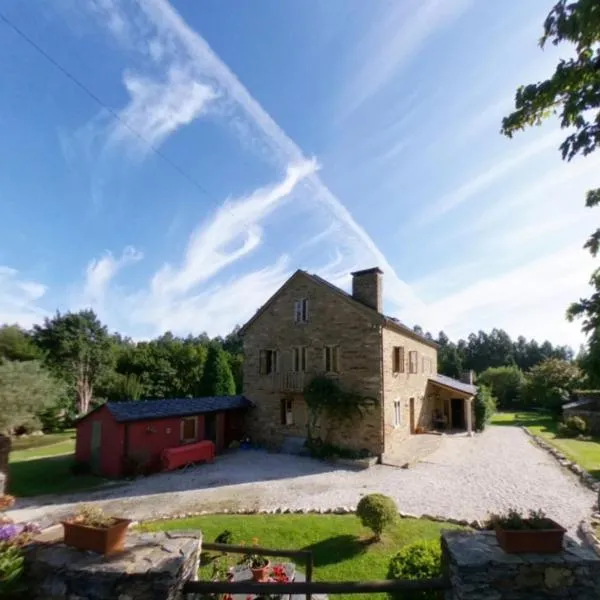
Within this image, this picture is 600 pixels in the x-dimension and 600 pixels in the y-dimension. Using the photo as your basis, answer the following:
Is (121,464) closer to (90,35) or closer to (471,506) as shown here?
(471,506)

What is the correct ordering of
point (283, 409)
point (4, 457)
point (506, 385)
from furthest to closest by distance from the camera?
point (506, 385) → point (283, 409) → point (4, 457)

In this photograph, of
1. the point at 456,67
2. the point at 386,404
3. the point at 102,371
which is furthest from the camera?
the point at 102,371

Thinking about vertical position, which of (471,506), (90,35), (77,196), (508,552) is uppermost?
(90,35)

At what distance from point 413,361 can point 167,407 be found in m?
13.7

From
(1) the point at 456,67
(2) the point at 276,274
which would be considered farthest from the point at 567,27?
(2) the point at 276,274

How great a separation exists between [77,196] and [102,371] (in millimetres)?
26234

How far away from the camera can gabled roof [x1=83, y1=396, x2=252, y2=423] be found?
49.7 ft

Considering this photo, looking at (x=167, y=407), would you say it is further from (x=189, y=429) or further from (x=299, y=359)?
(x=299, y=359)

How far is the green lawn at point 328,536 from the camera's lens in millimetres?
7152

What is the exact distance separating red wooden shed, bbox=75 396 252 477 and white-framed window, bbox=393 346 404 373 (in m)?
9.63

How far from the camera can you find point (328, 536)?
8.60 metres

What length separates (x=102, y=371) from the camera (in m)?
33.1

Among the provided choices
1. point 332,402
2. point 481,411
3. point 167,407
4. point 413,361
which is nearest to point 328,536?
point 332,402

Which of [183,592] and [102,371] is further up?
[102,371]
